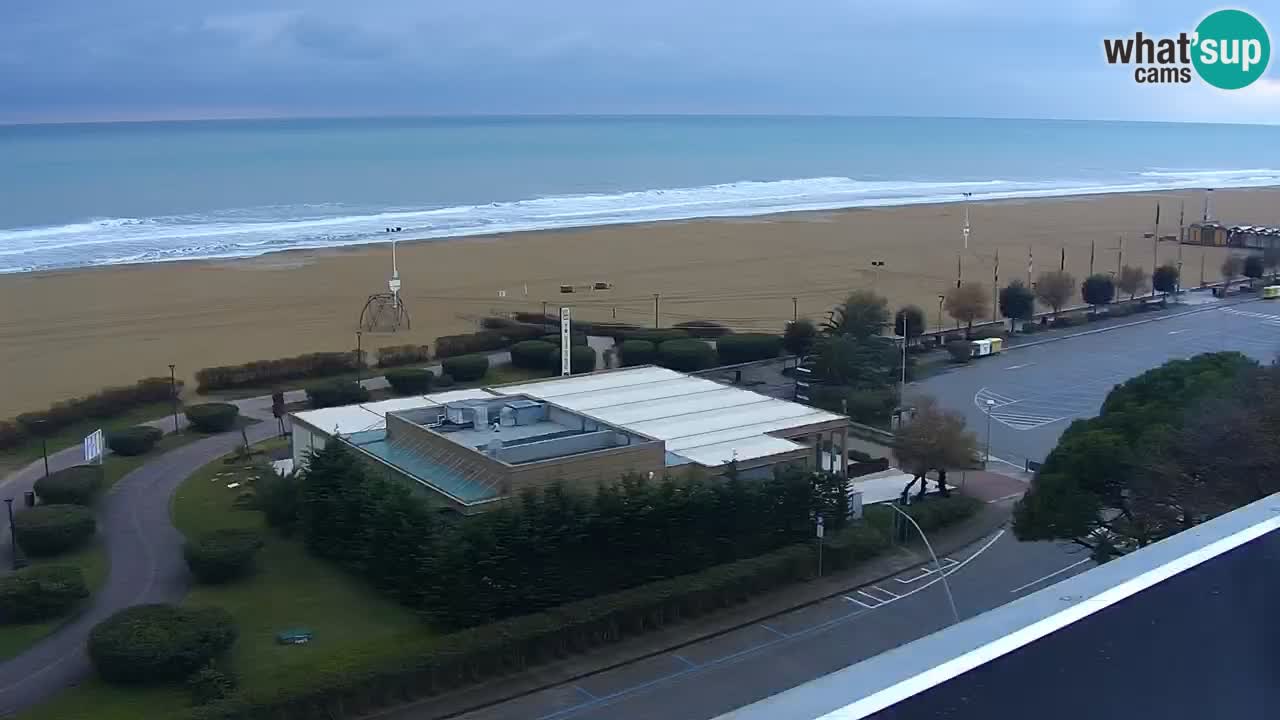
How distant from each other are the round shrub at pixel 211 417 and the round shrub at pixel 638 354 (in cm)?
1090

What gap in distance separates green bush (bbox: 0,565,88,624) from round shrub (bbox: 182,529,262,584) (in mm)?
1644

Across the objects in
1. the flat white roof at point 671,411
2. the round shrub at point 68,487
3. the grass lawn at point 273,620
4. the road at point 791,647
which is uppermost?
the flat white roof at point 671,411

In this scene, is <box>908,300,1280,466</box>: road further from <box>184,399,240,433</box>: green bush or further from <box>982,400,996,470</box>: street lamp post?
<box>184,399,240,433</box>: green bush

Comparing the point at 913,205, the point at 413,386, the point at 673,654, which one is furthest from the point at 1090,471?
the point at 913,205

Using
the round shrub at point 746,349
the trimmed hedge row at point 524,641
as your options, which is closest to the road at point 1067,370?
the round shrub at point 746,349

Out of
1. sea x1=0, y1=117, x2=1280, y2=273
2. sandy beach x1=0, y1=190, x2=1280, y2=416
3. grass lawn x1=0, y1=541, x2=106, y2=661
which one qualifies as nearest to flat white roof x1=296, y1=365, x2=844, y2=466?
grass lawn x1=0, y1=541, x2=106, y2=661

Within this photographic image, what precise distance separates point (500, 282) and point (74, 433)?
24.1 m

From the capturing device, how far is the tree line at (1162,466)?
16047 mm

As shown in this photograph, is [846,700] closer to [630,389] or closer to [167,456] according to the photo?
[630,389]

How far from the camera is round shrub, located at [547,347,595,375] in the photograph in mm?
34000

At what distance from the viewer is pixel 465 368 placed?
3341 centimetres

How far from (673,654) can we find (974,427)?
14.6 metres

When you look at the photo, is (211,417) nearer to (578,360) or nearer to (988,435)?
(578,360)

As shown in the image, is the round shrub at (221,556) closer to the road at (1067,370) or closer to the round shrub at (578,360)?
the round shrub at (578,360)
